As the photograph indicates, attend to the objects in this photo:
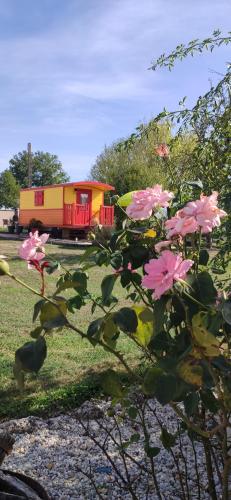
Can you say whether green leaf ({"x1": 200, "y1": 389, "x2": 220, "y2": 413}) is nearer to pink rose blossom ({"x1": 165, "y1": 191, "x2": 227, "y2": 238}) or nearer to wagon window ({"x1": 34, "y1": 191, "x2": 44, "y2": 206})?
pink rose blossom ({"x1": 165, "y1": 191, "x2": 227, "y2": 238})

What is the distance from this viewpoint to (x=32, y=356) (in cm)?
105

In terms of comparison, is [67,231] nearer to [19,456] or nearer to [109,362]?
[109,362]

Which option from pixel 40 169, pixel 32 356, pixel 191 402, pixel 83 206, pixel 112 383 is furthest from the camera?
pixel 40 169

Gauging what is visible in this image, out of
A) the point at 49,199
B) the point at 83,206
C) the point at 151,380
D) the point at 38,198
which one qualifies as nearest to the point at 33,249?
the point at 151,380

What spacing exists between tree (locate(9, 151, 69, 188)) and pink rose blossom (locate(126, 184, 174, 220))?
58.1 m

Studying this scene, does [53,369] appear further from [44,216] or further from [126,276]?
[44,216]

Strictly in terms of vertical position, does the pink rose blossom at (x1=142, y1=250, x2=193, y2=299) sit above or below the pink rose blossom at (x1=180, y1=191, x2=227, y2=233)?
below

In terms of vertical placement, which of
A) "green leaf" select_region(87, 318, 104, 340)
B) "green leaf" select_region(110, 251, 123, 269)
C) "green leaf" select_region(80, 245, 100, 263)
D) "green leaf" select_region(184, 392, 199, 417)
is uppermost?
"green leaf" select_region(80, 245, 100, 263)

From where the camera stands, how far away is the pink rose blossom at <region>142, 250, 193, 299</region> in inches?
36.5

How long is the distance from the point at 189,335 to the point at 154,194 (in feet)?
1.06

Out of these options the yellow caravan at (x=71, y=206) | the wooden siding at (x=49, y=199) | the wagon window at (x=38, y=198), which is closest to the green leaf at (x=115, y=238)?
the yellow caravan at (x=71, y=206)

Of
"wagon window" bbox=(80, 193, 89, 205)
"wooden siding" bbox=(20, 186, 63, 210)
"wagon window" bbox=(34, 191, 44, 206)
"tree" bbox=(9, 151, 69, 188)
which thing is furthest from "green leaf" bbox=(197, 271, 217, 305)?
"tree" bbox=(9, 151, 69, 188)

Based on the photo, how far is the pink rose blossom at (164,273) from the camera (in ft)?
3.04

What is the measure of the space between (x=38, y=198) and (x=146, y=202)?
21.0 m
